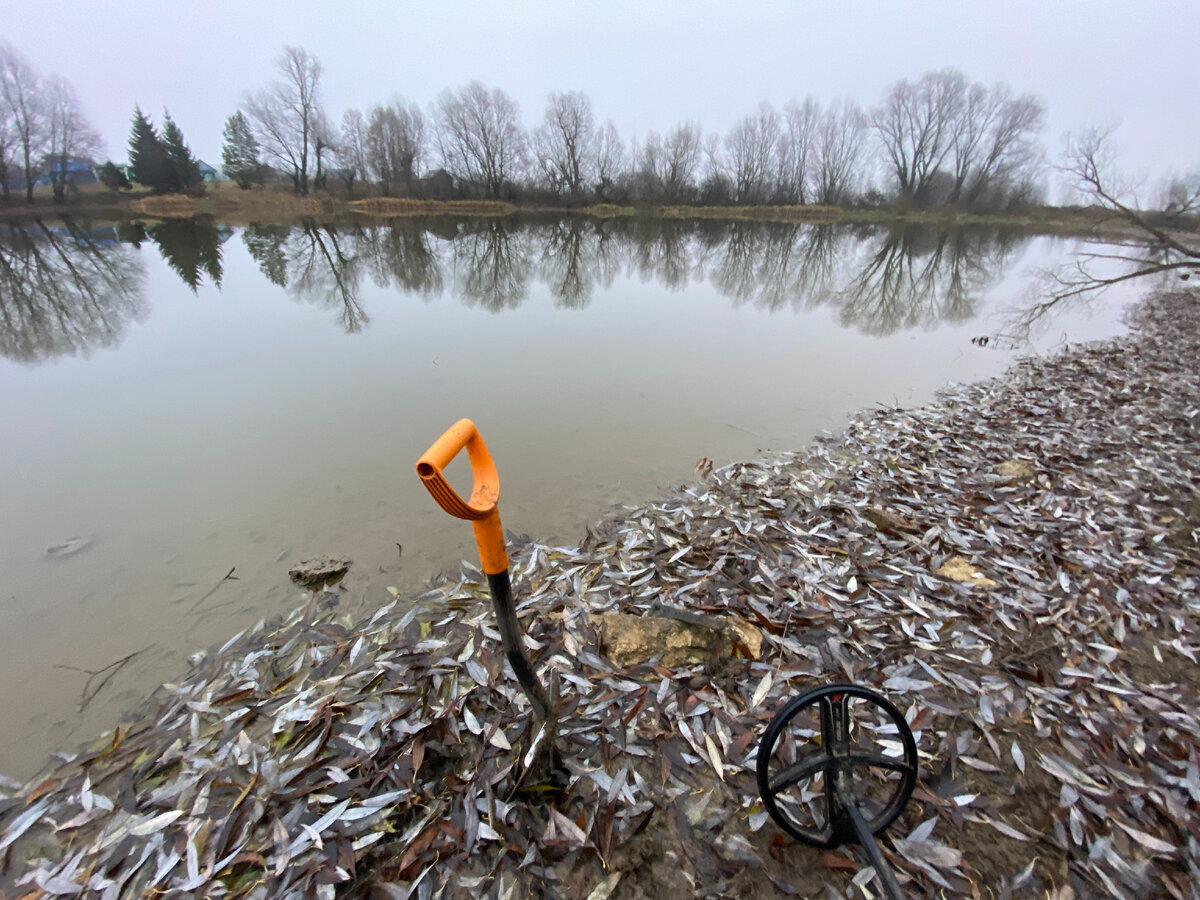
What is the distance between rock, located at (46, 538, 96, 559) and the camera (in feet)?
11.8

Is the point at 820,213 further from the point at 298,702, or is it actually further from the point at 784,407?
the point at 298,702

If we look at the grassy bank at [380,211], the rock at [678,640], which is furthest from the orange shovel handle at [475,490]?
the grassy bank at [380,211]

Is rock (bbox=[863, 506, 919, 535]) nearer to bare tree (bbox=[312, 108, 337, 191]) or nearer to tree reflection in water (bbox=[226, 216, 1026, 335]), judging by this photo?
tree reflection in water (bbox=[226, 216, 1026, 335])

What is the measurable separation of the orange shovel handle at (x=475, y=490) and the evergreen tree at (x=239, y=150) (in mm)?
58216

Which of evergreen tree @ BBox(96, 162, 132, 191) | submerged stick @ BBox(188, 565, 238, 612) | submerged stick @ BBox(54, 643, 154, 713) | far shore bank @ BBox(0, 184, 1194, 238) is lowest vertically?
submerged stick @ BBox(54, 643, 154, 713)

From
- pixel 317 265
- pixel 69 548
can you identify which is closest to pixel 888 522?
pixel 69 548

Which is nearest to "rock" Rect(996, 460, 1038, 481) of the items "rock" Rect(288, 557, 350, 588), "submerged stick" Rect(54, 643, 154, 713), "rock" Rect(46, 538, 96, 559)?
"rock" Rect(288, 557, 350, 588)

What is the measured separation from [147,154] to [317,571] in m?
56.9

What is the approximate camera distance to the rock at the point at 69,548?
3.60 m

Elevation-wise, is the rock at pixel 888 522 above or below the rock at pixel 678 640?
above

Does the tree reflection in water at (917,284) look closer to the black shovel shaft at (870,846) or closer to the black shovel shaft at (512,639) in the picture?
the black shovel shaft at (870,846)

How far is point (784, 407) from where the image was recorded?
6.43 metres

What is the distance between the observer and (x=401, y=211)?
123 feet

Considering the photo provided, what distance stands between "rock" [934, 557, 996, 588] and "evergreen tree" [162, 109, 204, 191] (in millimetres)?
56512
